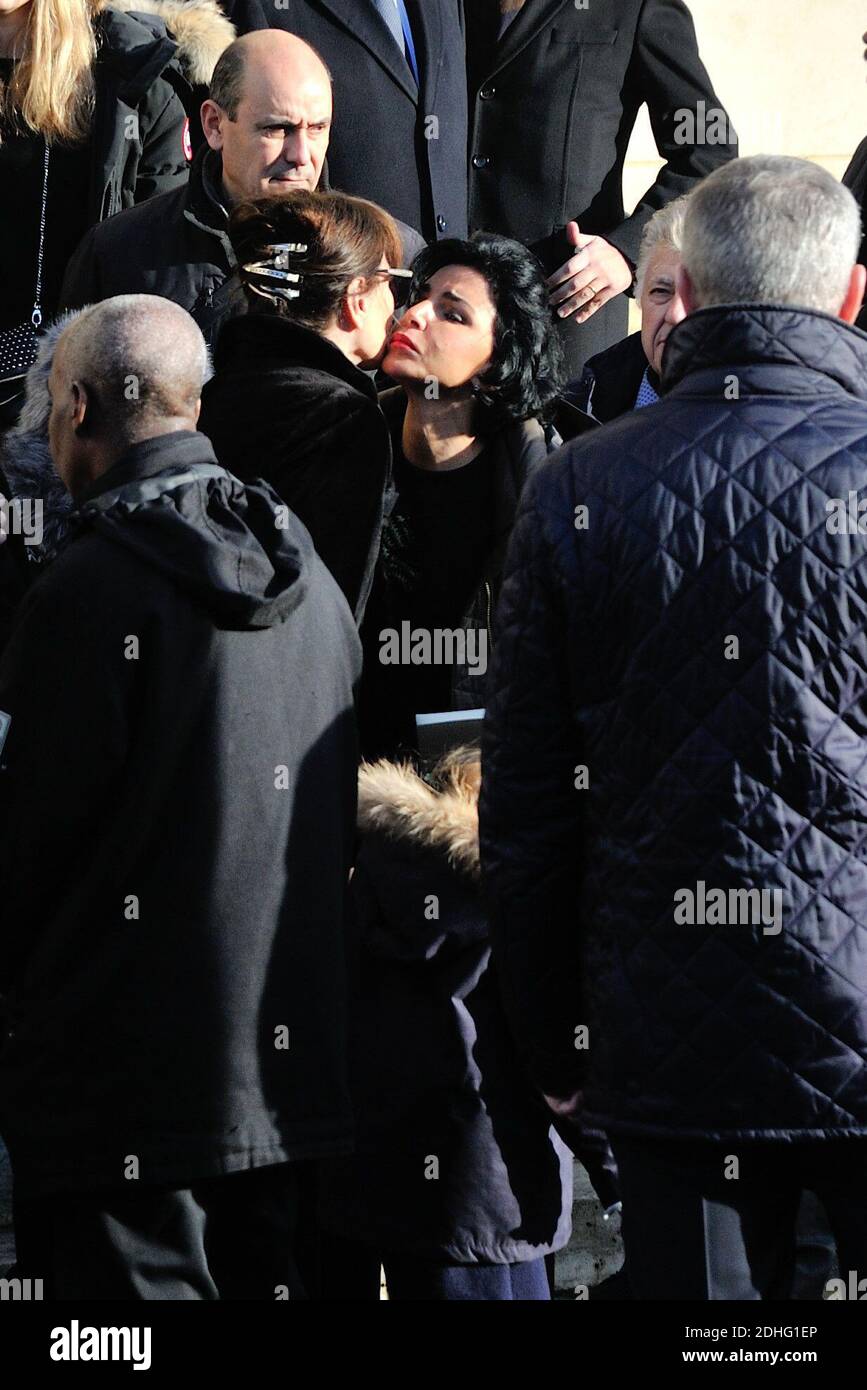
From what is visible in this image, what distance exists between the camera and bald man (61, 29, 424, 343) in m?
4.62

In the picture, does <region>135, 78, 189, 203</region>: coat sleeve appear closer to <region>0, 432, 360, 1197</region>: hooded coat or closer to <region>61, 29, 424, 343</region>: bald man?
<region>61, 29, 424, 343</region>: bald man

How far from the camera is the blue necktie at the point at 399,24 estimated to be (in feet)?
17.5

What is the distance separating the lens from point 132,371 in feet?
10.4

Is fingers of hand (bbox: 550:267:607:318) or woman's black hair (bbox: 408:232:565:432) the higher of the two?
fingers of hand (bbox: 550:267:607:318)

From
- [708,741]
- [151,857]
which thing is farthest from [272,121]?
[708,741]

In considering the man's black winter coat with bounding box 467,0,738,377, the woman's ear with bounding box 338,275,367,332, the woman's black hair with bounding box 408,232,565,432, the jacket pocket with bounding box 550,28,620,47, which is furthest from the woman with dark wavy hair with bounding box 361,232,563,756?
the jacket pocket with bounding box 550,28,620,47

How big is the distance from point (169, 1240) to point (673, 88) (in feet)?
Answer: 12.2

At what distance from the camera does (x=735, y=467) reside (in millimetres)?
2750

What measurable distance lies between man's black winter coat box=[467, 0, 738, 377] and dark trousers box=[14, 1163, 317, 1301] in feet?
9.63

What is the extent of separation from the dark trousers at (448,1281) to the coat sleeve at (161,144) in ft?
9.24

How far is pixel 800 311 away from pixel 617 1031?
103 cm

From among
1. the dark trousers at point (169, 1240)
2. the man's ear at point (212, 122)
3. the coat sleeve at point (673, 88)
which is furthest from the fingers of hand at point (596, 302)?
the dark trousers at point (169, 1240)

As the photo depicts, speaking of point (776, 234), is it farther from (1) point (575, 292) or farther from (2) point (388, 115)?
(2) point (388, 115)

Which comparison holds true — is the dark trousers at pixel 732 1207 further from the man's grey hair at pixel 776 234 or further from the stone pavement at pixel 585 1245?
the stone pavement at pixel 585 1245
